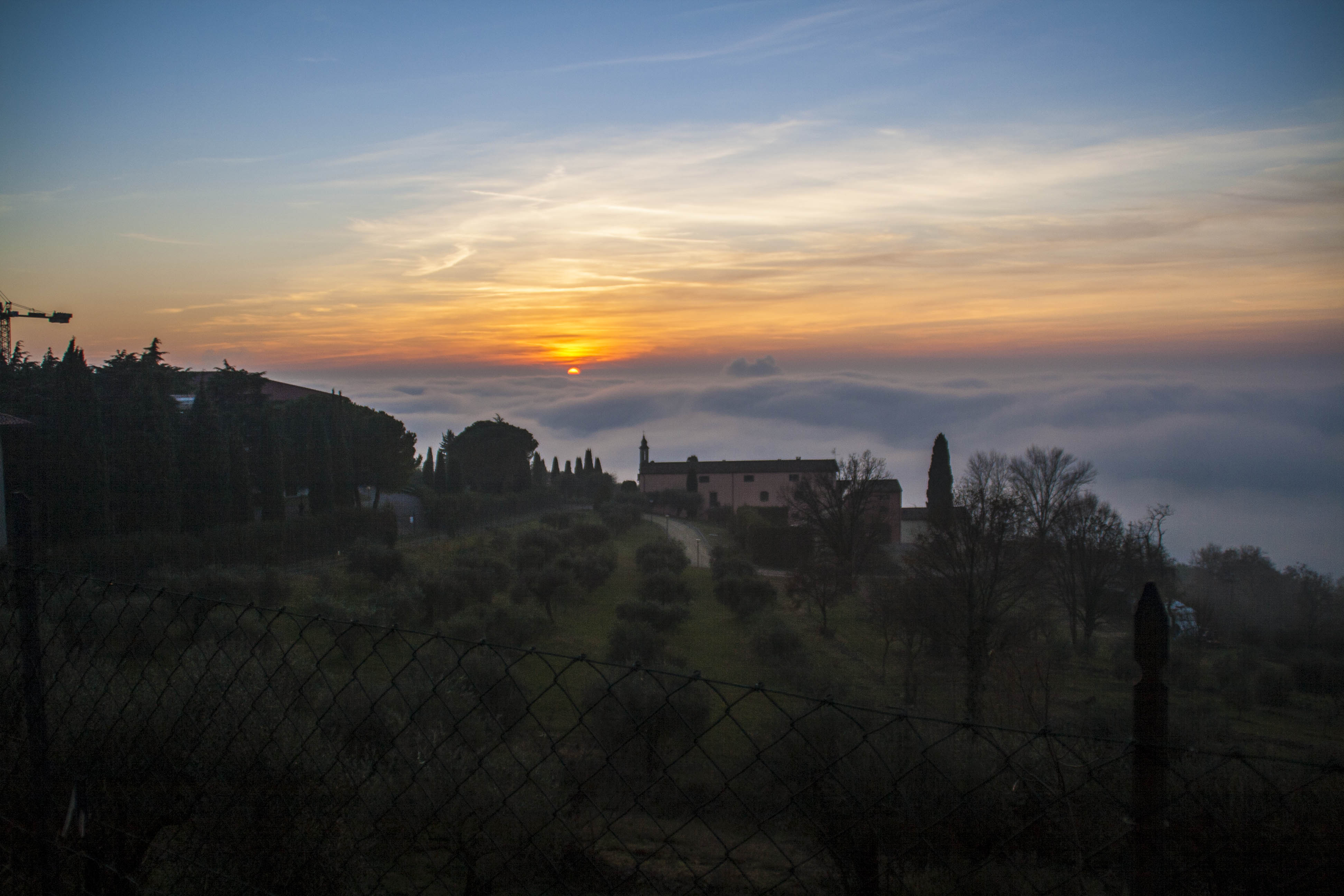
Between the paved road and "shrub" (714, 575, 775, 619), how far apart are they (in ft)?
21.6

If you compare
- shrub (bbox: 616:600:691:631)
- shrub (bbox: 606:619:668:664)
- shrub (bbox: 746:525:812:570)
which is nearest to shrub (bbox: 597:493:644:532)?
shrub (bbox: 746:525:812:570)

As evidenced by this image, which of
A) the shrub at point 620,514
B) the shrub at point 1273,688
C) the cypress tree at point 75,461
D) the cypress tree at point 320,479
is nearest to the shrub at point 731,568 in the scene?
the shrub at point 620,514

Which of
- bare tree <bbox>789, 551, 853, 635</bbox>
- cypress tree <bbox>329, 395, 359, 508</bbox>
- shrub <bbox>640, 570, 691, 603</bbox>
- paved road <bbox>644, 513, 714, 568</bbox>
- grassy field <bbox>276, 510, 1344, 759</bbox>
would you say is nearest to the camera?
grassy field <bbox>276, 510, 1344, 759</bbox>

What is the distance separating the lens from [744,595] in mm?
22766

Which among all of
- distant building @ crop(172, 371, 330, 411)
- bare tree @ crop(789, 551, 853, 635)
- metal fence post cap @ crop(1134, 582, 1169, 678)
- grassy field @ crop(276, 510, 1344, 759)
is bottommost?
grassy field @ crop(276, 510, 1344, 759)

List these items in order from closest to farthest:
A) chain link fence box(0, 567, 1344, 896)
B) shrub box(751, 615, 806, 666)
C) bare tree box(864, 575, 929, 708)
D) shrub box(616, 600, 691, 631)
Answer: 1. chain link fence box(0, 567, 1344, 896)
2. bare tree box(864, 575, 929, 708)
3. shrub box(751, 615, 806, 666)
4. shrub box(616, 600, 691, 631)

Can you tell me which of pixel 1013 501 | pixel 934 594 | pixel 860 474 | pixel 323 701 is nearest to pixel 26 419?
pixel 323 701

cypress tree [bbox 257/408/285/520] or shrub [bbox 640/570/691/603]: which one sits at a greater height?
cypress tree [bbox 257/408/285/520]

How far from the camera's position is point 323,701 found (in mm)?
9117

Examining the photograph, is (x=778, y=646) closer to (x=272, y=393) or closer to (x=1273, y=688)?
(x=1273, y=688)

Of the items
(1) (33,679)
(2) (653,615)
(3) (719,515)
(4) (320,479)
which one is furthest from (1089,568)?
(3) (719,515)

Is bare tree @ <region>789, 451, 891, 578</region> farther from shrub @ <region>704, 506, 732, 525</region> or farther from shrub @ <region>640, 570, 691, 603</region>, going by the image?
shrub @ <region>704, 506, 732, 525</region>

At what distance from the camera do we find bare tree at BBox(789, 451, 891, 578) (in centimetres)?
2877

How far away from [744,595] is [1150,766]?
70.8 ft
